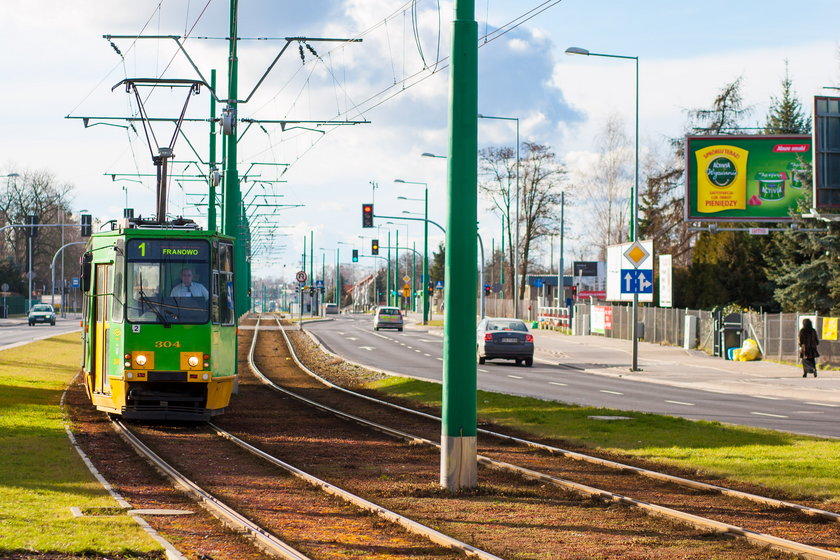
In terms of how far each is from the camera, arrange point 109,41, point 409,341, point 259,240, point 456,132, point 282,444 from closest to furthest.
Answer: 1. point 456,132
2. point 282,444
3. point 109,41
4. point 409,341
5. point 259,240

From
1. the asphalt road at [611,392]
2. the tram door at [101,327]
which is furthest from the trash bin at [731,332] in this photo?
the tram door at [101,327]

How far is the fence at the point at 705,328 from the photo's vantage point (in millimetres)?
38312

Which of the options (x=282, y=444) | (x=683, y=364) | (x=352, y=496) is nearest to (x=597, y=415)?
(x=282, y=444)

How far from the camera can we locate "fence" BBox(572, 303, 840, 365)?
38.3 meters

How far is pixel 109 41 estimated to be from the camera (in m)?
26.3

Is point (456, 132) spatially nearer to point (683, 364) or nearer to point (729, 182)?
point (683, 364)

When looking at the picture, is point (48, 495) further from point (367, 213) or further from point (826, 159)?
point (367, 213)

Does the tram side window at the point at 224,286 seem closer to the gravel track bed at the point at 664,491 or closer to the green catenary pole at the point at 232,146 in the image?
the gravel track bed at the point at 664,491

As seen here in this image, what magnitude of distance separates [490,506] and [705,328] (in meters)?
37.7

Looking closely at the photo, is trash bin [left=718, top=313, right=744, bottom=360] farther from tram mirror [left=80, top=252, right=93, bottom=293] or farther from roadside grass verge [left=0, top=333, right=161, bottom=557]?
tram mirror [left=80, top=252, right=93, bottom=293]

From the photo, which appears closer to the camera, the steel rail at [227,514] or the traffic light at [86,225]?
the steel rail at [227,514]

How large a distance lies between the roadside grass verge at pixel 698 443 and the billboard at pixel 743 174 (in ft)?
75.6

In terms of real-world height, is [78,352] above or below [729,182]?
below

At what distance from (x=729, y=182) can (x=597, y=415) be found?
26085 mm
